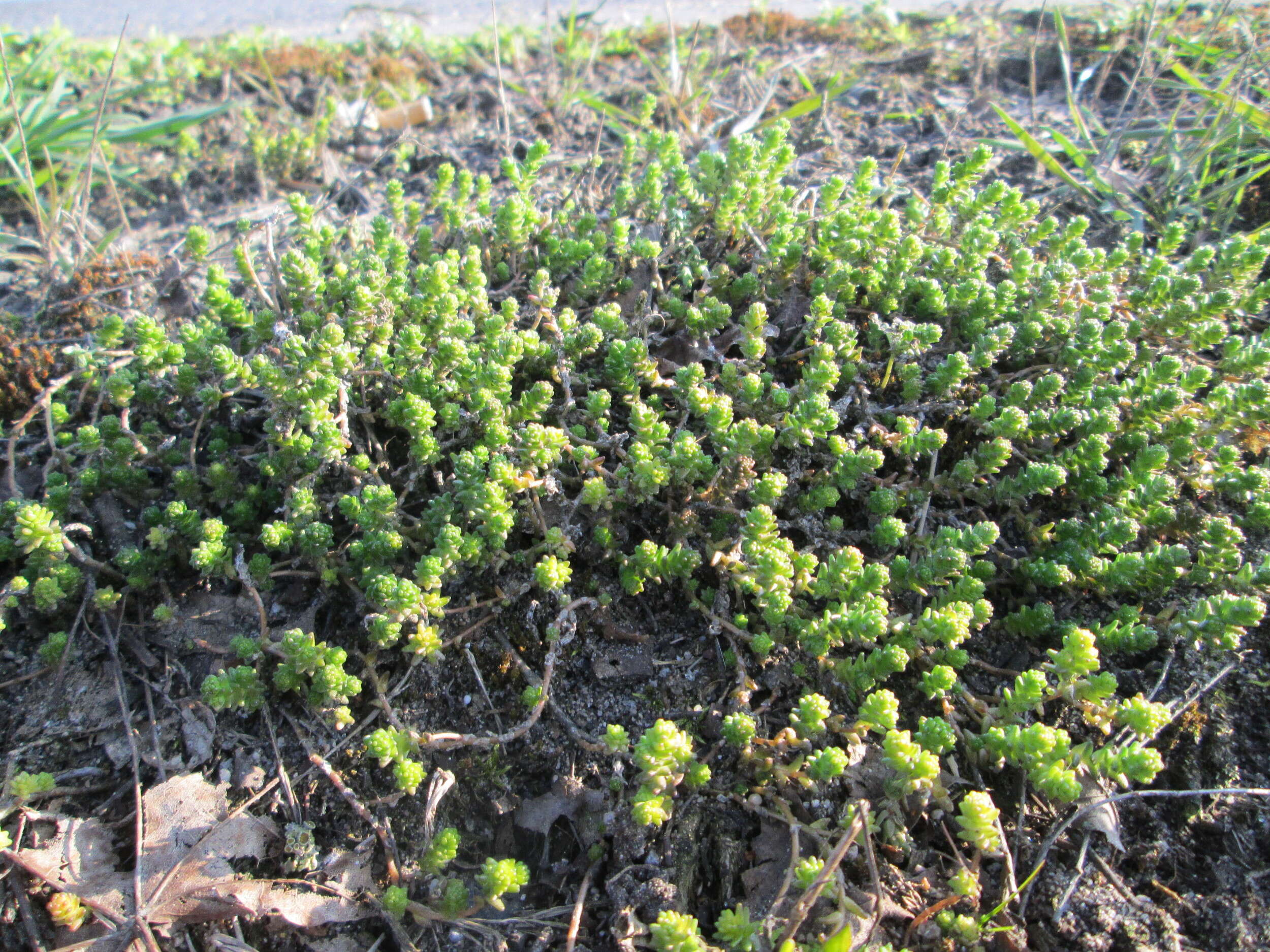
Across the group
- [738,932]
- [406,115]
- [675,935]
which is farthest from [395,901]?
[406,115]

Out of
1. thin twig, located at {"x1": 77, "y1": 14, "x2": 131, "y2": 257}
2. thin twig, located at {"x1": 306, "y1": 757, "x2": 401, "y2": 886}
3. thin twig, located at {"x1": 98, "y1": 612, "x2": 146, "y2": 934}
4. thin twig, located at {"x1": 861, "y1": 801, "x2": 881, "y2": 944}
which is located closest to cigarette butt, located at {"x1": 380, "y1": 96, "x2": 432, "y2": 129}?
thin twig, located at {"x1": 77, "y1": 14, "x2": 131, "y2": 257}

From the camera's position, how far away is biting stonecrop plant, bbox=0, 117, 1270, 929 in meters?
2.67

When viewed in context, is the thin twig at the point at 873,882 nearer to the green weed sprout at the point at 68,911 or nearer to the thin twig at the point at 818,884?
the thin twig at the point at 818,884

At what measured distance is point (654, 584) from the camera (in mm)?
3109

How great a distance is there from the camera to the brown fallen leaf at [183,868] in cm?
242

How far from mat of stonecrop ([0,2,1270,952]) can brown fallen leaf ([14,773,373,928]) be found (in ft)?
0.04

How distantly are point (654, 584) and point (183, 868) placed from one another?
1.73 m

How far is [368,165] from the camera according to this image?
5574mm

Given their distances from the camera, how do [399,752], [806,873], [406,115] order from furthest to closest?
1. [406,115]
2. [399,752]
3. [806,873]

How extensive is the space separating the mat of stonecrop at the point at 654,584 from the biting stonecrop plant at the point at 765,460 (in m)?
0.02

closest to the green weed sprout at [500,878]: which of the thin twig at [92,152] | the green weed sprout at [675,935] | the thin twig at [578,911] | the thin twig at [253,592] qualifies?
the thin twig at [578,911]

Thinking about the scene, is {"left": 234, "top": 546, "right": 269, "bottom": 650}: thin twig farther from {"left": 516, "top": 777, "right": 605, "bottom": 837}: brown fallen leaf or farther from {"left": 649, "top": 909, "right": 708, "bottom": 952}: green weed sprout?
{"left": 649, "top": 909, "right": 708, "bottom": 952}: green weed sprout

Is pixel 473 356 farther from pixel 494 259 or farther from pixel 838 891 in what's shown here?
pixel 838 891

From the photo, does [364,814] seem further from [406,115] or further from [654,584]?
[406,115]
